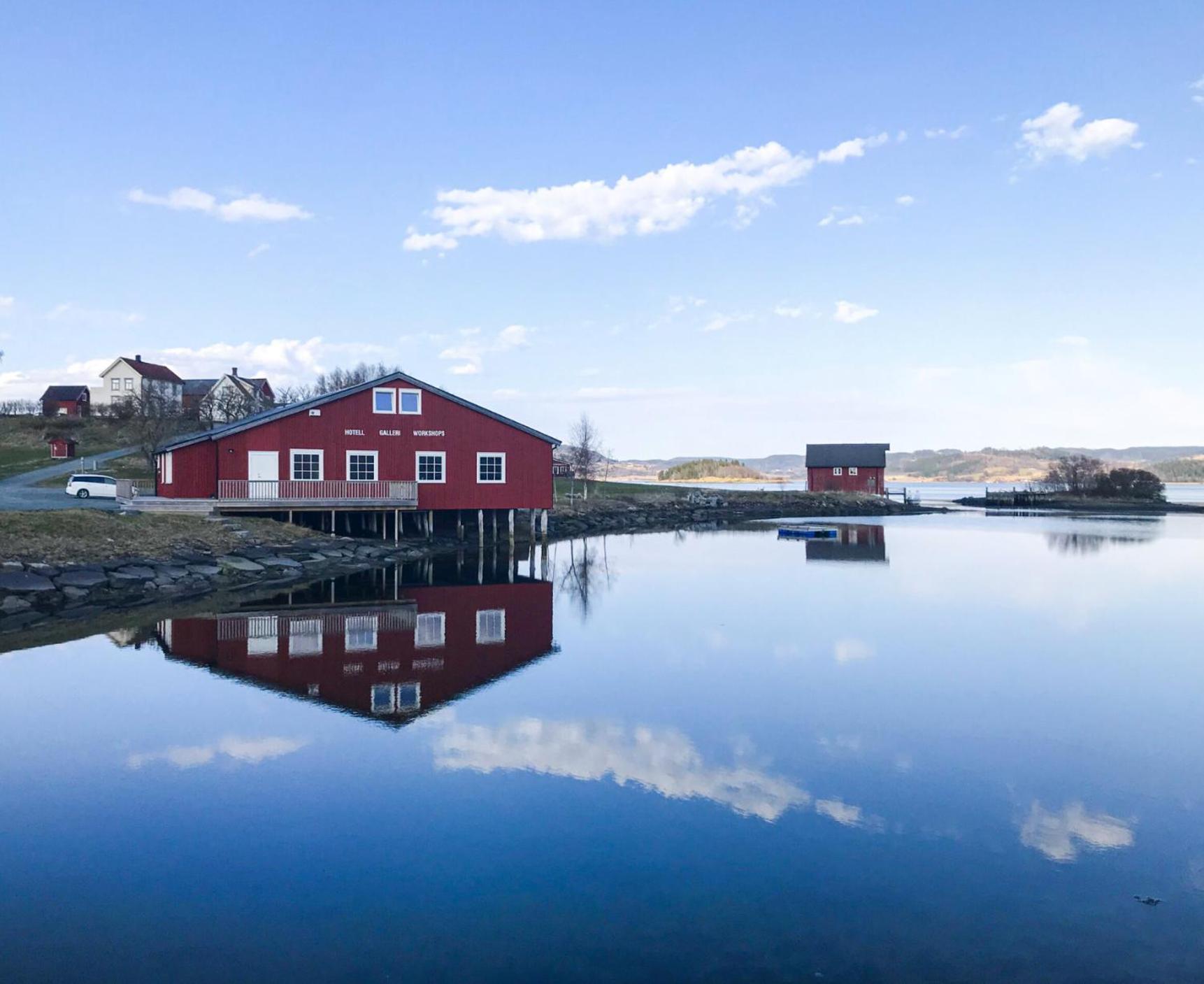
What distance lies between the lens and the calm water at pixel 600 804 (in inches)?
263

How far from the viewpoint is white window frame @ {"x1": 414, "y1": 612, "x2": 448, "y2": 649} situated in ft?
58.6

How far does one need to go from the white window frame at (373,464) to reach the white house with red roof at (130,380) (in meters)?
58.0

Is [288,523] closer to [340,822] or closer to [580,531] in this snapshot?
[580,531]

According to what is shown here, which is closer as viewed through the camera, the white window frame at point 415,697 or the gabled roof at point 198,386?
the white window frame at point 415,697

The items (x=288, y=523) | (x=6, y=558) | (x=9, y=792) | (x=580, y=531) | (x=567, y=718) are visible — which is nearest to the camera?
(x=9, y=792)

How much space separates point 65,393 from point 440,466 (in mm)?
63587

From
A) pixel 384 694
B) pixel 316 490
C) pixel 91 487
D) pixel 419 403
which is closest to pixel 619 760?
pixel 384 694

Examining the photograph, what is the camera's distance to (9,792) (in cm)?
977

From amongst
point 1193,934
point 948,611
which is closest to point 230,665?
point 1193,934

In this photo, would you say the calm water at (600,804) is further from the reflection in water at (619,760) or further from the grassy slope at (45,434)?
the grassy slope at (45,434)

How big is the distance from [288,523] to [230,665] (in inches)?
713

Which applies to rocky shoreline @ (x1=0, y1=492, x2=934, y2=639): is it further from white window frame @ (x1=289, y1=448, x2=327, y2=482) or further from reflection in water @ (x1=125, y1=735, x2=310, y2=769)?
reflection in water @ (x1=125, y1=735, x2=310, y2=769)

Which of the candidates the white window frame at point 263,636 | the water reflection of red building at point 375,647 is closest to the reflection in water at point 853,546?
the water reflection of red building at point 375,647

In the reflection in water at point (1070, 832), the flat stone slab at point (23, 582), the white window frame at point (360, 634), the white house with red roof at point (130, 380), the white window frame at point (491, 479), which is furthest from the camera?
the white house with red roof at point (130, 380)
